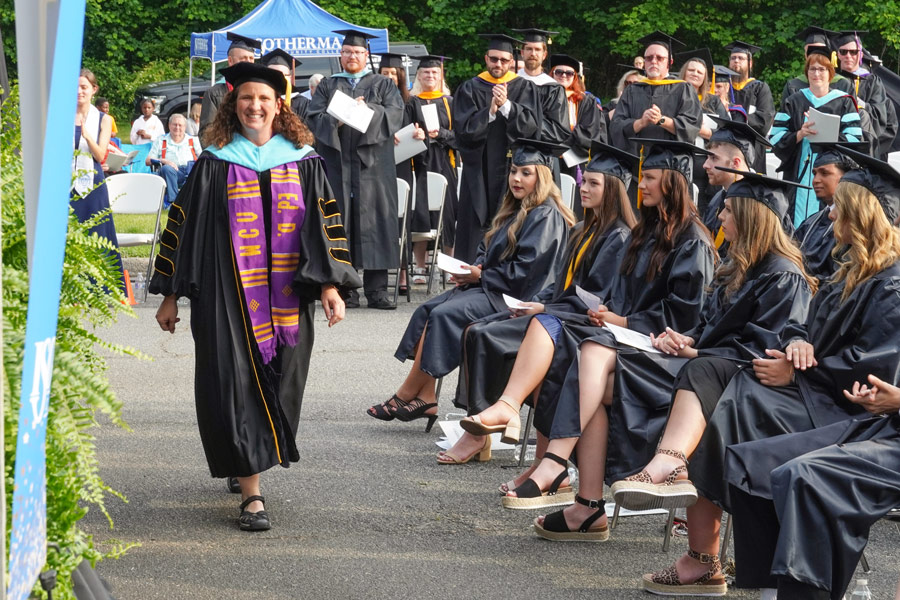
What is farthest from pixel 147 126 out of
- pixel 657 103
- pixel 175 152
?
pixel 657 103

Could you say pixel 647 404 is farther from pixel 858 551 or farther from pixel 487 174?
pixel 487 174

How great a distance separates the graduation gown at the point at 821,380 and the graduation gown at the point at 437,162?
24.4ft

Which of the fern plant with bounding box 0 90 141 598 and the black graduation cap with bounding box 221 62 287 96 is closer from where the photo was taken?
the fern plant with bounding box 0 90 141 598

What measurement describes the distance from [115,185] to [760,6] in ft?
66.3

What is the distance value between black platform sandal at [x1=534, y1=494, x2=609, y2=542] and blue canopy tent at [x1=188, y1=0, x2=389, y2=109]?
50.7 ft

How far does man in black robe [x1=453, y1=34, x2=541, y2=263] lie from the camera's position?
11.1 metres

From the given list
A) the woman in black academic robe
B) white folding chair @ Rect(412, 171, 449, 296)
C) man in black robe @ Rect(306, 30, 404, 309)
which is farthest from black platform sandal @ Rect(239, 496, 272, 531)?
white folding chair @ Rect(412, 171, 449, 296)

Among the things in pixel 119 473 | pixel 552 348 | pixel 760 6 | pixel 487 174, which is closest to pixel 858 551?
pixel 552 348

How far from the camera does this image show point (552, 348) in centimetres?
515

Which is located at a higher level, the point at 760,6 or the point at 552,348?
the point at 760,6

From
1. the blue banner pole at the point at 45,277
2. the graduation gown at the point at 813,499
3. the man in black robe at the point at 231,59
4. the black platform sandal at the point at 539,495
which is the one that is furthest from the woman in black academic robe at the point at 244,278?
the man in black robe at the point at 231,59

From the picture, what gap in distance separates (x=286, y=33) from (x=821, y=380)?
54.4ft

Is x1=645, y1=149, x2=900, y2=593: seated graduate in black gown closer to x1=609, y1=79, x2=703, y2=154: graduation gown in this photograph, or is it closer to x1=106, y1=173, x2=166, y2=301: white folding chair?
x1=609, y1=79, x2=703, y2=154: graduation gown

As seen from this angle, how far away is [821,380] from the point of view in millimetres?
4082
